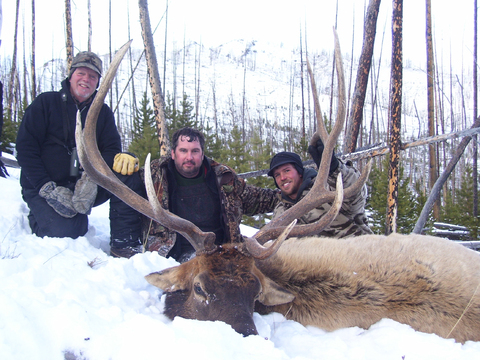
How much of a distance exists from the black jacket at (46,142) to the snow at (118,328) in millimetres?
1045

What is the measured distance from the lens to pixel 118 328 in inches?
63.4

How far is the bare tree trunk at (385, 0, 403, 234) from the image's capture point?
208 inches

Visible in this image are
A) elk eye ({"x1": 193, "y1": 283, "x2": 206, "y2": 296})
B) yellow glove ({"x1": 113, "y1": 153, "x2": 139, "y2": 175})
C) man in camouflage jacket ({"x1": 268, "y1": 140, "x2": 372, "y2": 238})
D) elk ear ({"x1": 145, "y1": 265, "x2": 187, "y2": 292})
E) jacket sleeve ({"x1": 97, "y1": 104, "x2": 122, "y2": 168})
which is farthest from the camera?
man in camouflage jacket ({"x1": 268, "y1": 140, "x2": 372, "y2": 238})

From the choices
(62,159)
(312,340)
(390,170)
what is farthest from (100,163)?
(390,170)

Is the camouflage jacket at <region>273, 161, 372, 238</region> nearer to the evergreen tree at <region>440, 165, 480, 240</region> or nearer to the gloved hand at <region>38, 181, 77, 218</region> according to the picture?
the gloved hand at <region>38, 181, 77, 218</region>

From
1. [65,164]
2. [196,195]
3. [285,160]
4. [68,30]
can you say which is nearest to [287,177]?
[285,160]

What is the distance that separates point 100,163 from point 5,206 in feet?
6.22

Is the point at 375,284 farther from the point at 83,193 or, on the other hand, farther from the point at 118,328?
the point at 83,193

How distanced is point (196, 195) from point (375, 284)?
2675 millimetres

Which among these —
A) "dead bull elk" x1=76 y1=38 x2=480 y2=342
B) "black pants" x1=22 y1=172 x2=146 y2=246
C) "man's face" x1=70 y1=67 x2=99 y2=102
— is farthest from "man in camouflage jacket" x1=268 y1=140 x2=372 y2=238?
"man's face" x1=70 y1=67 x2=99 y2=102

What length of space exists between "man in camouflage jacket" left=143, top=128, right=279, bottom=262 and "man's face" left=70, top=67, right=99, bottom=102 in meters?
1.20

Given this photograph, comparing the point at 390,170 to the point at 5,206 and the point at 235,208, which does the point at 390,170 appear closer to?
the point at 235,208

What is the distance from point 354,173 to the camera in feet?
14.1

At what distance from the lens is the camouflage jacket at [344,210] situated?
4223mm
